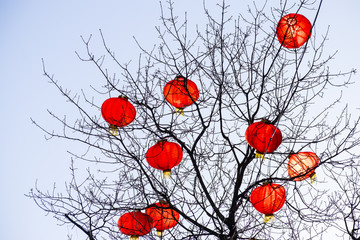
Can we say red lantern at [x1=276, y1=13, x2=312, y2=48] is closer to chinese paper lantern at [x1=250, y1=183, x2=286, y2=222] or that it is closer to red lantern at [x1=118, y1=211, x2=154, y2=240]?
chinese paper lantern at [x1=250, y1=183, x2=286, y2=222]

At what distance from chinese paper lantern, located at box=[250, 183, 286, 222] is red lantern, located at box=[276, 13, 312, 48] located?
1.49 m

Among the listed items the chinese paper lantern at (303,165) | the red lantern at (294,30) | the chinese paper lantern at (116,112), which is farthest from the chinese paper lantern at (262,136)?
the chinese paper lantern at (116,112)

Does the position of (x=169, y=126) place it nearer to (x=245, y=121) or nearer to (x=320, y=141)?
(x=245, y=121)

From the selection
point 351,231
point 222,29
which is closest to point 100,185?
point 222,29

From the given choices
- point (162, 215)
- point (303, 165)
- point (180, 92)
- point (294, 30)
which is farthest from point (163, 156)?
point (294, 30)

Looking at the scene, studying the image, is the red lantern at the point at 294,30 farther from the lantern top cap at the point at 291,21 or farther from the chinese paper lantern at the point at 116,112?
the chinese paper lantern at the point at 116,112

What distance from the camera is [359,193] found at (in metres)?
3.92

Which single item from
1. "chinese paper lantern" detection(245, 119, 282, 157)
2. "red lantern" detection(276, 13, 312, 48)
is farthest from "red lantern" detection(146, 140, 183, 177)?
"red lantern" detection(276, 13, 312, 48)

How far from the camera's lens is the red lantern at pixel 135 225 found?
3229mm

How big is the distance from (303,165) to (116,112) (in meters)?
1.93

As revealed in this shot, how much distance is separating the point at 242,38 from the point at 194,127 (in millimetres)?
1307

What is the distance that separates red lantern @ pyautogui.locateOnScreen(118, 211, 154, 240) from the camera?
3.23 m

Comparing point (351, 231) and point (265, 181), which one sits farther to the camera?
point (351, 231)

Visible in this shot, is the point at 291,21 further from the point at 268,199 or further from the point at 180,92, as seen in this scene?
the point at 268,199
